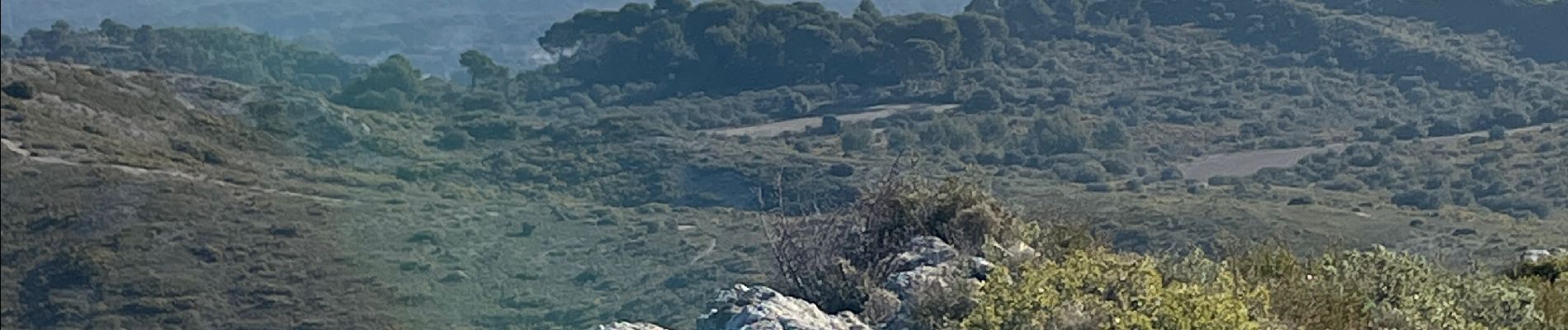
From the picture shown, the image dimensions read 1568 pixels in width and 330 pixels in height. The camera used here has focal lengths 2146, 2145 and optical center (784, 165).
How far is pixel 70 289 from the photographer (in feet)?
74.8

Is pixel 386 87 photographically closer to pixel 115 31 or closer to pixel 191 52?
pixel 191 52

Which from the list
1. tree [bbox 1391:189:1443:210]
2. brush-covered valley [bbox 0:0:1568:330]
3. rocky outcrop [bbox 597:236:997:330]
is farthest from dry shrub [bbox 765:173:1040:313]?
tree [bbox 1391:189:1443:210]

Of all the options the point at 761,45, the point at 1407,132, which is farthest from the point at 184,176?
the point at 761,45

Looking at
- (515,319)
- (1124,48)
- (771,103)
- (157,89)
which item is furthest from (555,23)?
(515,319)

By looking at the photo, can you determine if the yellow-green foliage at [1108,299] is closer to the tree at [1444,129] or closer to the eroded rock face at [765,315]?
the eroded rock face at [765,315]

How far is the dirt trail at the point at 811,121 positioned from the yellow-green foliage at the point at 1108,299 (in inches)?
2104

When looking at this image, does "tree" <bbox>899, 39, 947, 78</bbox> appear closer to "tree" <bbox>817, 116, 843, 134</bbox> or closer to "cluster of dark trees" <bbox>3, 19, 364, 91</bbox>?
"tree" <bbox>817, 116, 843, 134</bbox>

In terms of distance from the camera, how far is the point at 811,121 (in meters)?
65.8

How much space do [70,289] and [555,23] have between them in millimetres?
54208

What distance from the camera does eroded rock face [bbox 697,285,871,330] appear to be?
29.0 feet

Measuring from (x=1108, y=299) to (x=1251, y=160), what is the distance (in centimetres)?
5162

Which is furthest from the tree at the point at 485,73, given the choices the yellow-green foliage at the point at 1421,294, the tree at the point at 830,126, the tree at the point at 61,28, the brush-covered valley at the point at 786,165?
the yellow-green foliage at the point at 1421,294

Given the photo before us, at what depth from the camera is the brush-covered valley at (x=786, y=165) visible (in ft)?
32.8

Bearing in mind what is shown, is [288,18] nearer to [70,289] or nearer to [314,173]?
[314,173]
